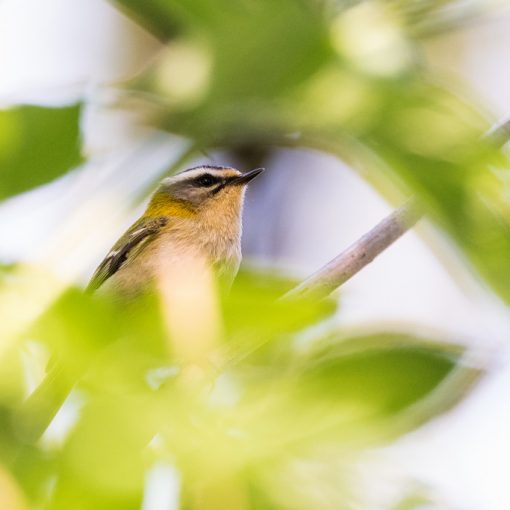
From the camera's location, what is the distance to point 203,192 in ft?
16.8

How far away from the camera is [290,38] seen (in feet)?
1.80

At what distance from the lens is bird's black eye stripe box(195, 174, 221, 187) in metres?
5.09

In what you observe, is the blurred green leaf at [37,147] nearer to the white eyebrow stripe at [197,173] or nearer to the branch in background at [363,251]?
the branch in background at [363,251]

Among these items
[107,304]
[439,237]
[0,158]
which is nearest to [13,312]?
[107,304]

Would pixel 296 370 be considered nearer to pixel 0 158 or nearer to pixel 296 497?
pixel 296 497

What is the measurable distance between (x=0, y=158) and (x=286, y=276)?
0.23 metres

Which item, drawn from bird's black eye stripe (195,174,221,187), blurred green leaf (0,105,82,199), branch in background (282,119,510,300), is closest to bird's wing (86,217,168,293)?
bird's black eye stripe (195,174,221,187)

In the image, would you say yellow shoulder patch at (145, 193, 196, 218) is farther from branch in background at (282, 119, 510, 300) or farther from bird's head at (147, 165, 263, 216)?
branch in background at (282, 119, 510, 300)

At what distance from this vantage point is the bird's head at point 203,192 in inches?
191

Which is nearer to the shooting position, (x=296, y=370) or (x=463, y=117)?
(x=463, y=117)

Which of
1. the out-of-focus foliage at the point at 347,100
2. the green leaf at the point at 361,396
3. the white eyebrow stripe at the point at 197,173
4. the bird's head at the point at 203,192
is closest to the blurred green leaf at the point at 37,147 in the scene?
the out-of-focus foliage at the point at 347,100

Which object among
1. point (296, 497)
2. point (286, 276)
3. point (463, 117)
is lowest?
point (296, 497)

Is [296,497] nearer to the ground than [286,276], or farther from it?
nearer to the ground

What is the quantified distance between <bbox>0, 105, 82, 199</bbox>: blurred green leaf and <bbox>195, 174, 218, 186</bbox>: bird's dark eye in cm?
452
